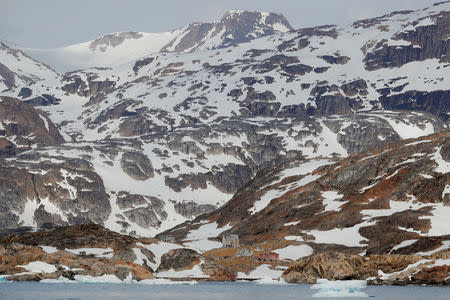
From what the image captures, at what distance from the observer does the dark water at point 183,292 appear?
12900 centimetres

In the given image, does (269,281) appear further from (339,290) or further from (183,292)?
(339,290)

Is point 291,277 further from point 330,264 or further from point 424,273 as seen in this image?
point 424,273

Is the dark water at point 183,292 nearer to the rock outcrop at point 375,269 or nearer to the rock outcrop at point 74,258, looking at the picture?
the rock outcrop at point 375,269

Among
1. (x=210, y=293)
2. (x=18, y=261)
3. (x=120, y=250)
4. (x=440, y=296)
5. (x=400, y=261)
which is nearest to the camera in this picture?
(x=440, y=296)

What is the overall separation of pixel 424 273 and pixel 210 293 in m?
40.4

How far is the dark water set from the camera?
129 m

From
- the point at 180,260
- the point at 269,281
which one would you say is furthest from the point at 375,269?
the point at 180,260

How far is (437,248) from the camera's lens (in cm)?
18238

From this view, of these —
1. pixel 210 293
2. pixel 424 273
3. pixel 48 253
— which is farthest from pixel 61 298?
pixel 424 273

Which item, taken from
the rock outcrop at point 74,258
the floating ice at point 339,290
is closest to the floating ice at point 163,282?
the rock outcrop at point 74,258

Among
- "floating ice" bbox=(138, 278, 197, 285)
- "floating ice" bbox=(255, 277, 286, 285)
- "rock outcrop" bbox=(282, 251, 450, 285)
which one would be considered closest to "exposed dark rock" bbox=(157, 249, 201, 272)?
"floating ice" bbox=(138, 278, 197, 285)

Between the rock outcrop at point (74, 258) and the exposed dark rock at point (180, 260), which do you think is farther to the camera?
the exposed dark rock at point (180, 260)

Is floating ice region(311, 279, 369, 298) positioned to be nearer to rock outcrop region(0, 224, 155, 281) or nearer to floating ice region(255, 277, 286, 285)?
floating ice region(255, 277, 286, 285)

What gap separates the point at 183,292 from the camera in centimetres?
14438
